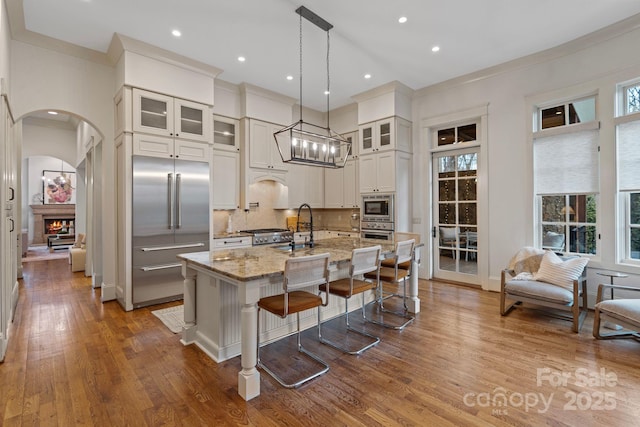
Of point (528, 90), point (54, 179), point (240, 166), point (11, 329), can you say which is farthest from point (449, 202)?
point (54, 179)

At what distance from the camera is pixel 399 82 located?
5.18 meters

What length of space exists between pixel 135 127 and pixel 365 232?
4.02 meters

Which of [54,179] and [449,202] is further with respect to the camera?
[54,179]

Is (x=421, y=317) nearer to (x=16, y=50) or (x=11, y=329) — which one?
(x=11, y=329)

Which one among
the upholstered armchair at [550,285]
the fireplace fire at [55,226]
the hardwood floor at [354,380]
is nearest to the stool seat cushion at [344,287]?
the hardwood floor at [354,380]

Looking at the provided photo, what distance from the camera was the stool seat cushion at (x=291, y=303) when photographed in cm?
229

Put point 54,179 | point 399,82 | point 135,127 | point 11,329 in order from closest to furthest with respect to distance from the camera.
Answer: point 11,329 → point 135,127 → point 399,82 → point 54,179

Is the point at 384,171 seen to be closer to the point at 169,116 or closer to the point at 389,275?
the point at 389,275

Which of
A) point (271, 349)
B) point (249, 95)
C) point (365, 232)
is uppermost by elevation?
point (249, 95)

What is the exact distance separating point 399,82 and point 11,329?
20.1 feet

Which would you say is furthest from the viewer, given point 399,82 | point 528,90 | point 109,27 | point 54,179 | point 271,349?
point 54,179

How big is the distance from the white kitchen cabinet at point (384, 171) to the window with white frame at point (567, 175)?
1.93 m

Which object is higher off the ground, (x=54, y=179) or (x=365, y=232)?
(x=54, y=179)

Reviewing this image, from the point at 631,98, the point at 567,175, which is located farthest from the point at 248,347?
the point at 631,98
